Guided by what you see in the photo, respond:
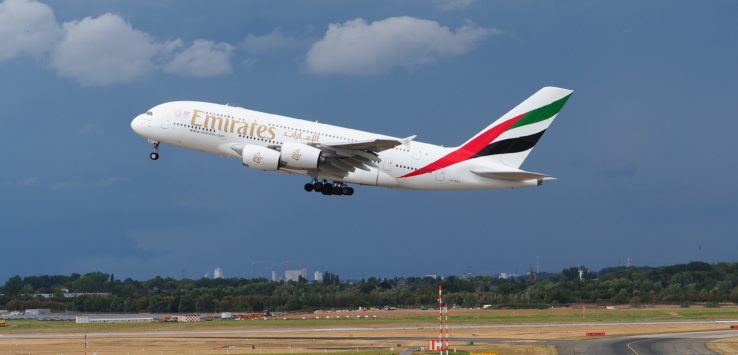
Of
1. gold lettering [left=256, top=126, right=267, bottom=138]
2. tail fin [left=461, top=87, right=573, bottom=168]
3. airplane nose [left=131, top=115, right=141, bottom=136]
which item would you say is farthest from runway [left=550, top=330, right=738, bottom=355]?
airplane nose [left=131, top=115, right=141, bottom=136]

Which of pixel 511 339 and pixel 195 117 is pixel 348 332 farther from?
pixel 195 117

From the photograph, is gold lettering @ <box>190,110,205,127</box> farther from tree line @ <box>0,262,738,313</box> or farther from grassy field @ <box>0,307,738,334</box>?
tree line @ <box>0,262,738,313</box>

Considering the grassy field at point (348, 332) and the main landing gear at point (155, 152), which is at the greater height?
the main landing gear at point (155, 152)

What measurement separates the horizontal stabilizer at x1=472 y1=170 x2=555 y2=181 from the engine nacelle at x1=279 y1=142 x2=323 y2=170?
36.0ft

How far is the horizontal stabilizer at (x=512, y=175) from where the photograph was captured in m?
70.8

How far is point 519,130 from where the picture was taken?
77.1 m

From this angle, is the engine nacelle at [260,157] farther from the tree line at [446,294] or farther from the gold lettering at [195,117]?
the tree line at [446,294]

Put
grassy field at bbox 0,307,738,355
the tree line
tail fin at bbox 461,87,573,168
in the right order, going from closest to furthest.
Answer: grassy field at bbox 0,307,738,355, tail fin at bbox 461,87,573,168, the tree line

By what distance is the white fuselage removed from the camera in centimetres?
7256

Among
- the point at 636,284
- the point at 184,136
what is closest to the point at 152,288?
the point at 636,284

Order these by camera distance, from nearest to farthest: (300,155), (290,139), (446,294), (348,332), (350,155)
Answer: (300,155) < (350,155) < (290,139) < (348,332) < (446,294)

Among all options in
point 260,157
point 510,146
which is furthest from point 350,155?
point 510,146

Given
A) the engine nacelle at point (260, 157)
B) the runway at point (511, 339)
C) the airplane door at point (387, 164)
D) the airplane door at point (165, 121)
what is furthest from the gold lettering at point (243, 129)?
the runway at point (511, 339)

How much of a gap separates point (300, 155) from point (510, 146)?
50.6ft
